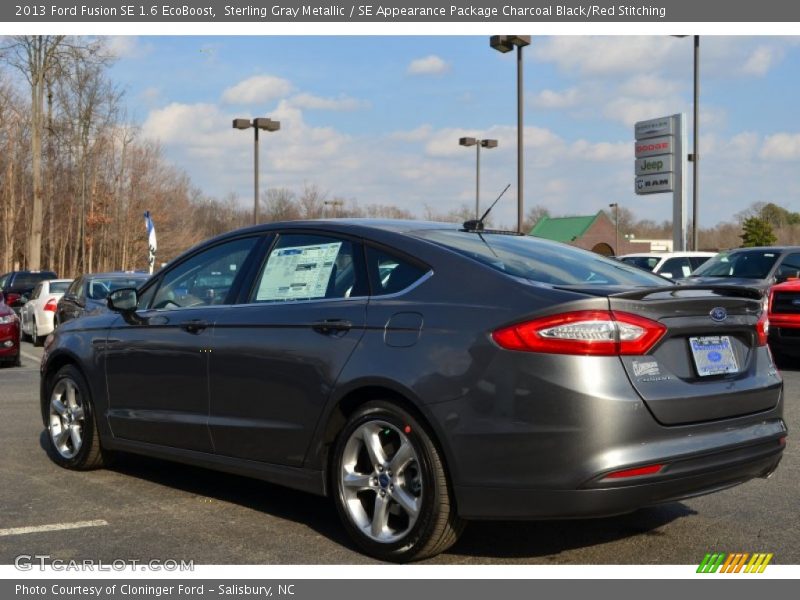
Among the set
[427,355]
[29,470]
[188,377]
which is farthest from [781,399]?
[29,470]

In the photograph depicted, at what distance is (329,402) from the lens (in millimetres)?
4660

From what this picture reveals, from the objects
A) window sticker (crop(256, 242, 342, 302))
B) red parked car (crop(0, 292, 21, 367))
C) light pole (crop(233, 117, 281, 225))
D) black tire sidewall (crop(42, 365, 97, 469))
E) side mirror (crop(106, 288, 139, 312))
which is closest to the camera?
window sticker (crop(256, 242, 342, 302))

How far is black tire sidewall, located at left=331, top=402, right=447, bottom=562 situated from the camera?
4227 millimetres

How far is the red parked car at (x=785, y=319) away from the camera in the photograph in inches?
506

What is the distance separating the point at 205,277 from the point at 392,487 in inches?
82.8

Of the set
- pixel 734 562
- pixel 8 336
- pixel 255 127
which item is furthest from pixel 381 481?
pixel 255 127

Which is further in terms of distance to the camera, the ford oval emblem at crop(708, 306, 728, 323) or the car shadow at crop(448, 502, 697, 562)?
the car shadow at crop(448, 502, 697, 562)

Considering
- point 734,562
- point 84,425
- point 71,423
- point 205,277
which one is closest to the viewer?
point 734,562

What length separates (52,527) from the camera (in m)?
5.02

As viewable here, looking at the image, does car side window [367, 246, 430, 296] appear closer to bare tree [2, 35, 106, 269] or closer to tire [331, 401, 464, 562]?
tire [331, 401, 464, 562]

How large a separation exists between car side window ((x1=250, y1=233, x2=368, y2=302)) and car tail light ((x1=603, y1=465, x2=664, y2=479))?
1.55m

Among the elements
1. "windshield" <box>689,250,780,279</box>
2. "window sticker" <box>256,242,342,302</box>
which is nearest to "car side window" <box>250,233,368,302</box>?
"window sticker" <box>256,242,342,302</box>

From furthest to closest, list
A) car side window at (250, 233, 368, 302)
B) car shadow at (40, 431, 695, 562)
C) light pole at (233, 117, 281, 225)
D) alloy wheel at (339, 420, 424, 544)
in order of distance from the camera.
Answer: light pole at (233, 117, 281, 225)
car side window at (250, 233, 368, 302)
car shadow at (40, 431, 695, 562)
alloy wheel at (339, 420, 424, 544)

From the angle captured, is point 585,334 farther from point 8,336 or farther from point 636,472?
point 8,336
